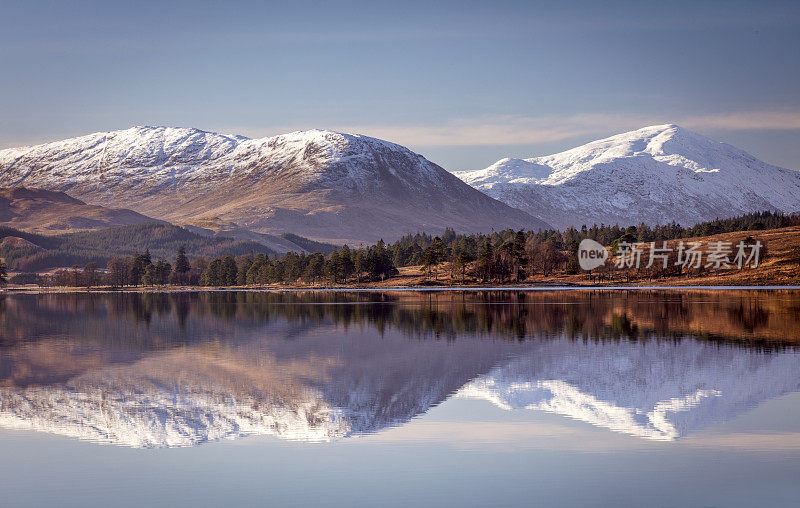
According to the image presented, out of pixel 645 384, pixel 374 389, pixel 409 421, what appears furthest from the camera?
pixel 645 384

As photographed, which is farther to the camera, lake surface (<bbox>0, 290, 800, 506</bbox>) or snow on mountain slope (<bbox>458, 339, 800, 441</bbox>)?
snow on mountain slope (<bbox>458, 339, 800, 441</bbox>)

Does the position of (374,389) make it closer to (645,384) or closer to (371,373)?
(371,373)

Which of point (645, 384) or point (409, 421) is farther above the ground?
point (645, 384)

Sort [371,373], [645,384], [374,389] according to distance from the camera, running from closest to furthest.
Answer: [374,389]
[645,384]
[371,373]

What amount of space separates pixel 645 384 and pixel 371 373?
14598 millimetres

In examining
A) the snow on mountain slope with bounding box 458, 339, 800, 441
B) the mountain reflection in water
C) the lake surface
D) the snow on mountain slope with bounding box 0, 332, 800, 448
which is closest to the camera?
the lake surface

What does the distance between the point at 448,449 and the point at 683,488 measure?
7.98 metres

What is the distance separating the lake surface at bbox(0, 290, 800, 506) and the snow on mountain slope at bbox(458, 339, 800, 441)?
0.54 feet

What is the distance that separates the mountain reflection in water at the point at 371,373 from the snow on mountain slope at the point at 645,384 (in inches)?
4.0

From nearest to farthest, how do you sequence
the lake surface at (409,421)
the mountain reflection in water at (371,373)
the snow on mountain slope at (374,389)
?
the lake surface at (409,421)
the snow on mountain slope at (374,389)
the mountain reflection in water at (371,373)

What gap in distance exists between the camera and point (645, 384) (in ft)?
133

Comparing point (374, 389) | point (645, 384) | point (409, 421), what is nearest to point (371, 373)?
point (374, 389)

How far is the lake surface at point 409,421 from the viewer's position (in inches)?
943

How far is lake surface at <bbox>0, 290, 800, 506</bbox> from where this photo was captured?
78.6ft
